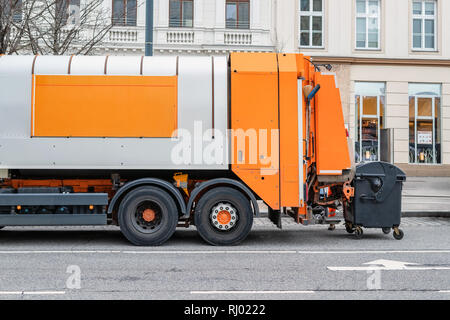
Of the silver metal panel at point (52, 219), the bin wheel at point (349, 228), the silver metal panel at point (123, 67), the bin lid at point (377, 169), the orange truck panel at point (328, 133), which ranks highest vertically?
the silver metal panel at point (123, 67)

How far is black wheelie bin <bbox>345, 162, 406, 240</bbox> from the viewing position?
8.62 m

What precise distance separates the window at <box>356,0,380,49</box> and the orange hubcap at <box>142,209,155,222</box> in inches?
685

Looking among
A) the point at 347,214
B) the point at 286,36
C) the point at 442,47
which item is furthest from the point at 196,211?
the point at 442,47

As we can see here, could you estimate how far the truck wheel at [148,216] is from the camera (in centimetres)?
796

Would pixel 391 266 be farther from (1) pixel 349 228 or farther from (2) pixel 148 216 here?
(2) pixel 148 216

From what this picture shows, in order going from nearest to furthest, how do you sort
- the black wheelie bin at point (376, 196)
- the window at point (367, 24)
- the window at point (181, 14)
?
the black wheelie bin at point (376, 196)
the window at point (181, 14)
the window at point (367, 24)

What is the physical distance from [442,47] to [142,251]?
65.2ft

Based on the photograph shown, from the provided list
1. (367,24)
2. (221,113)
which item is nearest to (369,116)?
(367,24)

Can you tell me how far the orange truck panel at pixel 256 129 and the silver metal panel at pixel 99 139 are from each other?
0.20m

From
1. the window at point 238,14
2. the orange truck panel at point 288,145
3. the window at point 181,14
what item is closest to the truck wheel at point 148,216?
the orange truck panel at point 288,145

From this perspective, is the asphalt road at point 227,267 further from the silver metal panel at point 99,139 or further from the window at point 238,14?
the window at point 238,14

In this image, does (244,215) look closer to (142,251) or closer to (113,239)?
(142,251)

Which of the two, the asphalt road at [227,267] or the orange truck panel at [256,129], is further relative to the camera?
the orange truck panel at [256,129]

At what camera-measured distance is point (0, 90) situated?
7.90 meters
